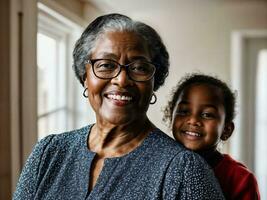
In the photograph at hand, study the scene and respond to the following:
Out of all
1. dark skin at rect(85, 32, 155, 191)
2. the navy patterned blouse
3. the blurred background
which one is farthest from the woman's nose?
the blurred background

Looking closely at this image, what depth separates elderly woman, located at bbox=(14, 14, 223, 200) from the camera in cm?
90

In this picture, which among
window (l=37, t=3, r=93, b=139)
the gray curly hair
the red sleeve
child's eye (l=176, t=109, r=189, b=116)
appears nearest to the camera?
the gray curly hair

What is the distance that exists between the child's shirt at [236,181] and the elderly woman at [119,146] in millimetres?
308

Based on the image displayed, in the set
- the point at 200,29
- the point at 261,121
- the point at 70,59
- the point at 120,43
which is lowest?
the point at 261,121

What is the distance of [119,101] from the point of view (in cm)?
97

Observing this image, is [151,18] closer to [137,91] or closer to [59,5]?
[59,5]

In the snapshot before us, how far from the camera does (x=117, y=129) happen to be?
1.03m

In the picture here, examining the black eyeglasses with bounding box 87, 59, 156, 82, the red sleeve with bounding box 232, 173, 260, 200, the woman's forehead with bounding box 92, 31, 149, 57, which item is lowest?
the red sleeve with bounding box 232, 173, 260, 200

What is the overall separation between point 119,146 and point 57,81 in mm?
1986

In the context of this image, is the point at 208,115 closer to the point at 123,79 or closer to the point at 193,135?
the point at 193,135

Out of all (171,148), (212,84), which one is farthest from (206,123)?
(171,148)

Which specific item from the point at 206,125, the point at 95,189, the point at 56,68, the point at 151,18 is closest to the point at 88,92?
→ the point at 95,189

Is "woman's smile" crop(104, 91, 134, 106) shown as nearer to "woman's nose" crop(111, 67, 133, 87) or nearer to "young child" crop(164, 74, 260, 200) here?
"woman's nose" crop(111, 67, 133, 87)

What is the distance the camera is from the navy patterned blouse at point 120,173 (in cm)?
87
